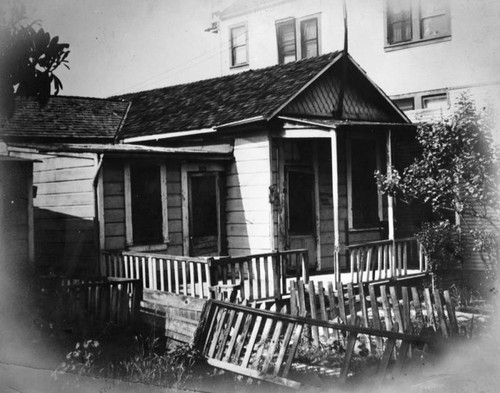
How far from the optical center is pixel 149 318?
33.2 ft

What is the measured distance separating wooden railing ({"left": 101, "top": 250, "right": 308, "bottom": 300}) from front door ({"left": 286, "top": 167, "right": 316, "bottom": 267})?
2.81m

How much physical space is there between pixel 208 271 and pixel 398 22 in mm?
11386

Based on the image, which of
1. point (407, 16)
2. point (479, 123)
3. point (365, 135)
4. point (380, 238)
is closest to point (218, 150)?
point (365, 135)

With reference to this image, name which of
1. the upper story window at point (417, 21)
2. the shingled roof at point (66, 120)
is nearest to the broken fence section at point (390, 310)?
the shingled roof at point (66, 120)

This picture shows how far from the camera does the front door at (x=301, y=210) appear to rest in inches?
556

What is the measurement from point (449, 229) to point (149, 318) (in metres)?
6.36

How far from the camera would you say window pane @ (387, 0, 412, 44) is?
16859 mm

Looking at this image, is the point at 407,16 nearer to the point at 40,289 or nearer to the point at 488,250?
the point at 488,250

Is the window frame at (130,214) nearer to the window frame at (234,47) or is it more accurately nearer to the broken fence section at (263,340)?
the broken fence section at (263,340)

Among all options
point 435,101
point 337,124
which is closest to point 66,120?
point 337,124

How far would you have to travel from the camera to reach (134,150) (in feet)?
40.5

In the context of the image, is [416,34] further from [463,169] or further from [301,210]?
[463,169]

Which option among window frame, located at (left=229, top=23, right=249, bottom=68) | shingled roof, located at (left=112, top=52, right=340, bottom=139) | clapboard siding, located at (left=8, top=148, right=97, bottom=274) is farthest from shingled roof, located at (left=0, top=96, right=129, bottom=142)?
window frame, located at (left=229, top=23, right=249, bottom=68)

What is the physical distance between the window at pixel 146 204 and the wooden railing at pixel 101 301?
10.2 feet
